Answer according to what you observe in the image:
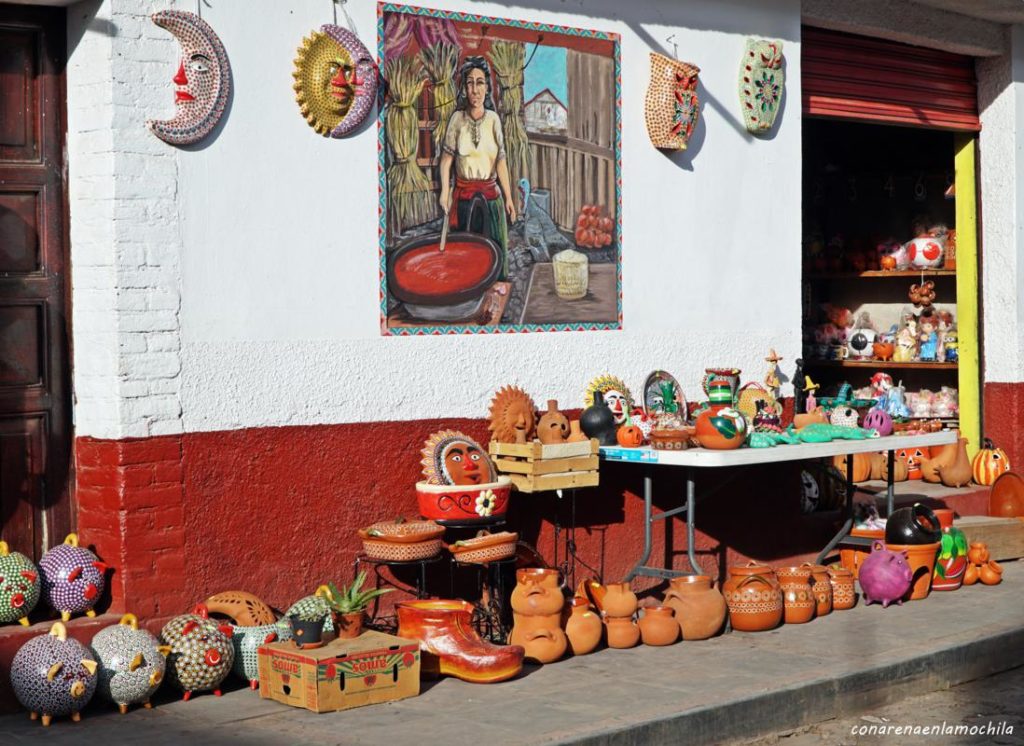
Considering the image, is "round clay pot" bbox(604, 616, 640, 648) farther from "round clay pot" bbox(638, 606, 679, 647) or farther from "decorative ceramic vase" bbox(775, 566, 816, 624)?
"decorative ceramic vase" bbox(775, 566, 816, 624)

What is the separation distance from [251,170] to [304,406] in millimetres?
1189

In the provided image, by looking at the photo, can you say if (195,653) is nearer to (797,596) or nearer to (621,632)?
(621,632)

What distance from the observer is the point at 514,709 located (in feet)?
22.6

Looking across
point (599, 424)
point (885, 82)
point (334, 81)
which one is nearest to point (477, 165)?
point (334, 81)

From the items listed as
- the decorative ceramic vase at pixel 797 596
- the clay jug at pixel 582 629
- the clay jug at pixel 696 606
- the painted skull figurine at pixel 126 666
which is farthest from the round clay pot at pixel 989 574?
the painted skull figurine at pixel 126 666

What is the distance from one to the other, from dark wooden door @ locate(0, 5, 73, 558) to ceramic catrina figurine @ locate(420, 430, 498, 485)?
1.79 meters

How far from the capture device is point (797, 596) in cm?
882

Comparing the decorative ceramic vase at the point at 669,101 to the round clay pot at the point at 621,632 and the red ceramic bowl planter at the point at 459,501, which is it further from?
the round clay pot at the point at 621,632

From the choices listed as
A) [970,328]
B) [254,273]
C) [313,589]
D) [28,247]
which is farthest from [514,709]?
[970,328]

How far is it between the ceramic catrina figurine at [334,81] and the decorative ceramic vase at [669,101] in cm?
198

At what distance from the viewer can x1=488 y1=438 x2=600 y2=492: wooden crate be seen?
8.16m

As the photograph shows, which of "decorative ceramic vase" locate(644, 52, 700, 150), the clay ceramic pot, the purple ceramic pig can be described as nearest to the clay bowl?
"decorative ceramic vase" locate(644, 52, 700, 150)

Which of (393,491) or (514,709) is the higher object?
(393,491)

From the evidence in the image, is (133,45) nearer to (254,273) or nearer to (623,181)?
(254,273)
